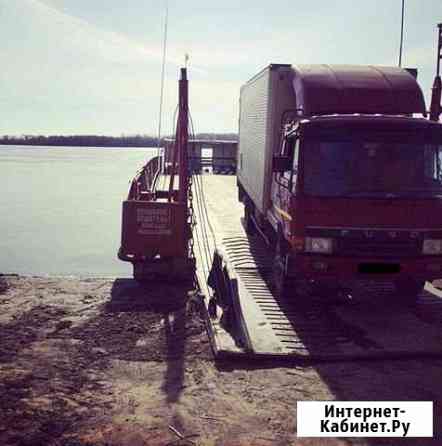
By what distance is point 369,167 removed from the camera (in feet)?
29.2

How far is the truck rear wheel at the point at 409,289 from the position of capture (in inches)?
405

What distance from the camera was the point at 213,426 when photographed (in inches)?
224

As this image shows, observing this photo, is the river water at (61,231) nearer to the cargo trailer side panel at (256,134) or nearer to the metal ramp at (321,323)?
the cargo trailer side panel at (256,134)

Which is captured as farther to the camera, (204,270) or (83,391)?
(204,270)

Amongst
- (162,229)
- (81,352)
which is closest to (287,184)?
(162,229)

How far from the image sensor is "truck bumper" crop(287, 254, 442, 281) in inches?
351

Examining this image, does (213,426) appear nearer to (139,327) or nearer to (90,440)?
(90,440)

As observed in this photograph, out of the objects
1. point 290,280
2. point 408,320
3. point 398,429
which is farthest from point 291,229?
point 398,429

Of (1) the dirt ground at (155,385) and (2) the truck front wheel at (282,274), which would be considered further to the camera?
(2) the truck front wheel at (282,274)

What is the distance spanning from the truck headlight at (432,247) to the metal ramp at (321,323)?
1114 millimetres

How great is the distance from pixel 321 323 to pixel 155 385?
322cm

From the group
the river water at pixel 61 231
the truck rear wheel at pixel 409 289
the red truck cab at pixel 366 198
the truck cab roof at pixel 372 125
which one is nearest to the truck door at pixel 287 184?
the red truck cab at pixel 366 198

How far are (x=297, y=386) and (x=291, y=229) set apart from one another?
9.95 feet

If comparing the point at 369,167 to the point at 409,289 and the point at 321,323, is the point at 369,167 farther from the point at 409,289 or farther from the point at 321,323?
the point at 409,289
